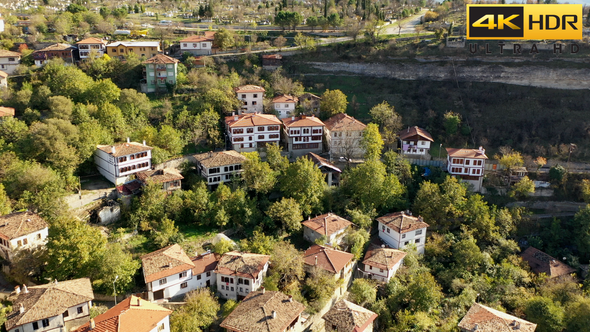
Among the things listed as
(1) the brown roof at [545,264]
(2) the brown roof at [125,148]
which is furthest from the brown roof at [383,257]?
(2) the brown roof at [125,148]

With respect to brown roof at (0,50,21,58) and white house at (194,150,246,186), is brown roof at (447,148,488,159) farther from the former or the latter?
brown roof at (0,50,21,58)

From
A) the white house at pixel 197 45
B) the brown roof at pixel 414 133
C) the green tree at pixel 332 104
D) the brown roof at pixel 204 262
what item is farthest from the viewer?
the white house at pixel 197 45

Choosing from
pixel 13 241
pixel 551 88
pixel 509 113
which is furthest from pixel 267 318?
pixel 551 88

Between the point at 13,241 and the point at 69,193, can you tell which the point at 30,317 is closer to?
the point at 13,241

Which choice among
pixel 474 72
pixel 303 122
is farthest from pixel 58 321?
pixel 474 72

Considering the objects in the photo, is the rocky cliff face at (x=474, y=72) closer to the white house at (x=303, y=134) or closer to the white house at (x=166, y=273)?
the white house at (x=303, y=134)
